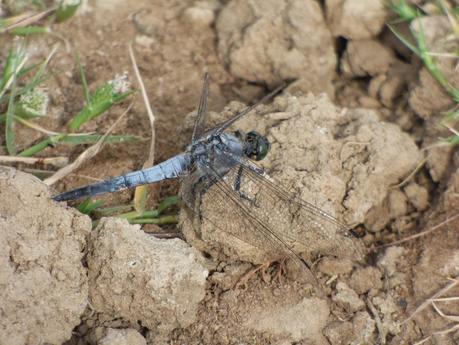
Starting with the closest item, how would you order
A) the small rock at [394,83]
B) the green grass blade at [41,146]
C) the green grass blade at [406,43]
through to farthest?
the green grass blade at [41,146], the green grass blade at [406,43], the small rock at [394,83]

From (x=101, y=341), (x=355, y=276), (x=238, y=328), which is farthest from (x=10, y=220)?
(x=355, y=276)

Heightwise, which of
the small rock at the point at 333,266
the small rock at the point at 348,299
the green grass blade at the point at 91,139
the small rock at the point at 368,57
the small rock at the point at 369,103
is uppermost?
the small rock at the point at 368,57

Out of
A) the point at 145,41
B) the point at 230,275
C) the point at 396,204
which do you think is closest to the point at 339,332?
the point at 230,275

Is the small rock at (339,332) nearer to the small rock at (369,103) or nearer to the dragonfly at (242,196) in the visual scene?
the dragonfly at (242,196)

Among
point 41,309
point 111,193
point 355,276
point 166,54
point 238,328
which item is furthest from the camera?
point 166,54

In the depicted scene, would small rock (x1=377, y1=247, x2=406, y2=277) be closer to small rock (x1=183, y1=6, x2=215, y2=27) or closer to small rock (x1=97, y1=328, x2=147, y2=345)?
small rock (x1=97, y1=328, x2=147, y2=345)

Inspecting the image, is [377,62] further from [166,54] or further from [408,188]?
[166,54]

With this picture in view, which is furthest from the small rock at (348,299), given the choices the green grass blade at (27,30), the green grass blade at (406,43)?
the green grass blade at (27,30)
